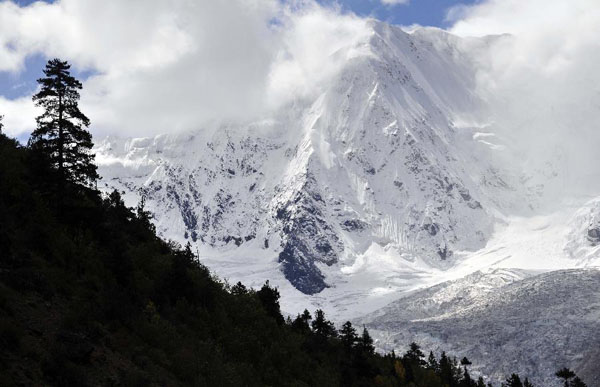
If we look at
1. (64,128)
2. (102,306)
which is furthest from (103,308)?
(64,128)

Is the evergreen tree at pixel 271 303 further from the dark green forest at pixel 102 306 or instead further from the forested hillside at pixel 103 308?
the forested hillside at pixel 103 308

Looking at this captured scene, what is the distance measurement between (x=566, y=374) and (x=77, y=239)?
77.1m

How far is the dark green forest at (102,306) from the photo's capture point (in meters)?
15.9

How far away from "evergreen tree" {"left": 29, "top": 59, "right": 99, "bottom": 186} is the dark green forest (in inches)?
6.0

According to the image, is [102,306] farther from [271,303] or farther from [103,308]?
[271,303]

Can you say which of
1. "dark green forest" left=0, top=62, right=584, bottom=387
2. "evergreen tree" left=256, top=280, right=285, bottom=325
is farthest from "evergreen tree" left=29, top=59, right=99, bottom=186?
"evergreen tree" left=256, top=280, right=285, bottom=325

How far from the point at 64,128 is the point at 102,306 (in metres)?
13.5

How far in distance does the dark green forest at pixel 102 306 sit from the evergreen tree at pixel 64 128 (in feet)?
0.50

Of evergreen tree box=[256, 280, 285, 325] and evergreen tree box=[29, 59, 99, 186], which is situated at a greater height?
evergreen tree box=[29, 59, 99, 186]

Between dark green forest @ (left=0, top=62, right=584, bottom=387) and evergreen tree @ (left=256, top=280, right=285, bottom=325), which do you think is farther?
evergreen tree @ (left=256, top=280, right=285, bottom=325)

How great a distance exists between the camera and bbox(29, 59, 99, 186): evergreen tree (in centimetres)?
2941

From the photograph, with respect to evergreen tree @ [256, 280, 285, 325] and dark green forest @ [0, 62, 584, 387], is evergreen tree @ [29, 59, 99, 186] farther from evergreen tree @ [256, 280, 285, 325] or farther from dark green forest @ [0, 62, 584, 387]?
evergreen tree @ [256, 280, 285, 325]

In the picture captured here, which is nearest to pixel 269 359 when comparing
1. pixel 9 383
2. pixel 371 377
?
pixel 9 383

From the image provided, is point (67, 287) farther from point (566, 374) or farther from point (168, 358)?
point (566, 374)
